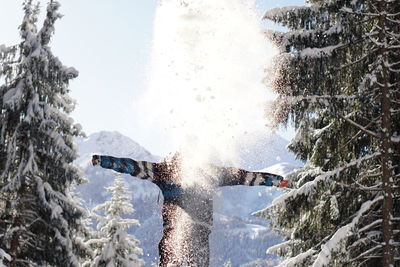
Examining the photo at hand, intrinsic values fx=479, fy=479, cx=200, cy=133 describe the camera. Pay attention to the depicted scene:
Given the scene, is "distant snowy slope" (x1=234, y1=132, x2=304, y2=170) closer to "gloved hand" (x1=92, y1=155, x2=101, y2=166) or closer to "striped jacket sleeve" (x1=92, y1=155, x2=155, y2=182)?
"striped jacket sleeve" (x1=92, y1=155, x2=155, y2=182)

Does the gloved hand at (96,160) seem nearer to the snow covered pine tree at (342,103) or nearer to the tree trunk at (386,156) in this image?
the snow covered pine tree at (342,103)

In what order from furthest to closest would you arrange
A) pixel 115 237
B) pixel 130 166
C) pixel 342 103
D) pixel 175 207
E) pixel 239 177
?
pixel 115 237
pixel 342 103
pixel 239 177
pixel 130 166
pixel 175 207

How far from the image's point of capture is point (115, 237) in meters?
18.0

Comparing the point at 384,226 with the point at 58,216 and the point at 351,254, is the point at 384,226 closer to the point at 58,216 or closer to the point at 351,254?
the point at 351,254

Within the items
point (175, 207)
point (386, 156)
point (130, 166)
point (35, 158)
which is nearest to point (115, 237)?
point (35, 158)

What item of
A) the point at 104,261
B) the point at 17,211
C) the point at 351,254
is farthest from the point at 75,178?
the point at 351,254

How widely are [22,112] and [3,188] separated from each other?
219 centimetres

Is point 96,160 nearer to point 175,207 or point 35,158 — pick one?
point 175,207

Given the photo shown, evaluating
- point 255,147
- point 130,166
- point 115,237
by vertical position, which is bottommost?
point 130,166

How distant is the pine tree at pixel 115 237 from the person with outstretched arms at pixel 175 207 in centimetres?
945

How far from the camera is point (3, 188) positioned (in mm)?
12117

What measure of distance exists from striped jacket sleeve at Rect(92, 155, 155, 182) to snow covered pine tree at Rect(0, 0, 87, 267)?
5745mm

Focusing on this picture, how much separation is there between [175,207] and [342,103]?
3.65m

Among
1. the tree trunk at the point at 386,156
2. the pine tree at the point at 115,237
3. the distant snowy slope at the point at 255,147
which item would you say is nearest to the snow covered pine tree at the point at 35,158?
the pine tree at the point at 115,237
